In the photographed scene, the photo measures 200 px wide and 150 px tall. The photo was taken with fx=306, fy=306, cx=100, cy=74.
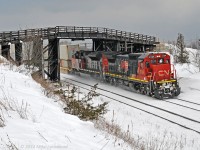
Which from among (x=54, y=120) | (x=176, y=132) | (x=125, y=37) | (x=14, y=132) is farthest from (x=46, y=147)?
(x=125, y=37)

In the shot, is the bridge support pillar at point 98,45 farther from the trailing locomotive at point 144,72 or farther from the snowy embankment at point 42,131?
the snowy embankment at point 42,131

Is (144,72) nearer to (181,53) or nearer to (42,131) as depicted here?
(42,131)

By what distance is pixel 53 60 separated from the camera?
127ft

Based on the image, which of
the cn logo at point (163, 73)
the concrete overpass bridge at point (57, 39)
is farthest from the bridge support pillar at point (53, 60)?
the cn logo at point (163, 73)

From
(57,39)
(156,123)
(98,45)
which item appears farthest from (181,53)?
(156,123)

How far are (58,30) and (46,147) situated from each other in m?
34.5

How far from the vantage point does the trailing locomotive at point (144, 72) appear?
24734 mm

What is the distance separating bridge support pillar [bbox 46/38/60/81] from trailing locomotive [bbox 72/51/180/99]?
21.4 feet

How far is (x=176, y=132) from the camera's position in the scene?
14.7 metres

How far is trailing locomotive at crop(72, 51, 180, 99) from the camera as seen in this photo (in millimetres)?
24734

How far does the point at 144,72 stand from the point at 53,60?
53.5 ft

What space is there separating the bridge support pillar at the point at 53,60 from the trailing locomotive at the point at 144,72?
21.4 feet

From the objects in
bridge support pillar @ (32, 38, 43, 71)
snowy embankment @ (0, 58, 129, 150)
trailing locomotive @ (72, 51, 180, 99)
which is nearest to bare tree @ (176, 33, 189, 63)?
trailing locomotive @ (72, 51, 180, 99)

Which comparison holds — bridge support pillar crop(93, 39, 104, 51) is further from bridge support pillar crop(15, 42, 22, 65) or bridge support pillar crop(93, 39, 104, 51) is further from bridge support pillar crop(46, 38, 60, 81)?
bridge support pillar crop(15, 42, 22, 65)
